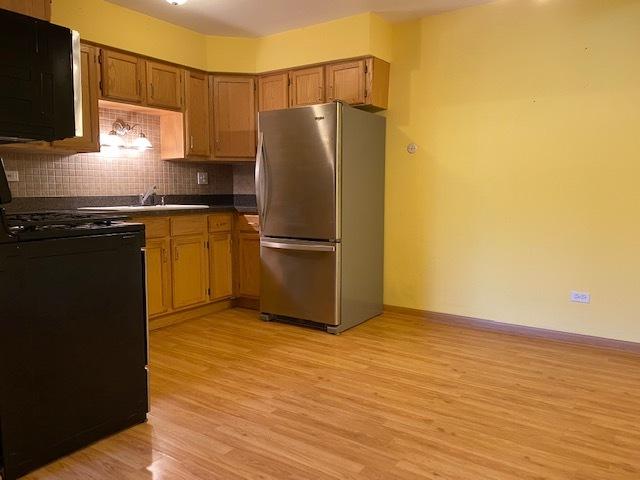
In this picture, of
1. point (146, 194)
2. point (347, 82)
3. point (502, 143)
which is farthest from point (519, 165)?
point (146, 194)

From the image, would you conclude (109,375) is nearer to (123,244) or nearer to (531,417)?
(123,244)

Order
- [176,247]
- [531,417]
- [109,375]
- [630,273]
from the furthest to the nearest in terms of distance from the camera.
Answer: [176,247] < [630,273] < [531,417] < [109,375]

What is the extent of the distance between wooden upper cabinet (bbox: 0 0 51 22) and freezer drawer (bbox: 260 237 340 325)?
6.96 ft

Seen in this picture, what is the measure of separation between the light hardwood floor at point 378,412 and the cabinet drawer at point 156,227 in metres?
0.80

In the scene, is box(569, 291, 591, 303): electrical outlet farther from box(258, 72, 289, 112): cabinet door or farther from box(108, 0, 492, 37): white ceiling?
box(258, 72, 289, 112): cabinet door

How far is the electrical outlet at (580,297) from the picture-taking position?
339 cm

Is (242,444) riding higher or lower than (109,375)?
lower

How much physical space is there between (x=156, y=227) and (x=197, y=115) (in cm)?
122

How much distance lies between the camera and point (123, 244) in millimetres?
2111

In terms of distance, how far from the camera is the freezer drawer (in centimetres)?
365

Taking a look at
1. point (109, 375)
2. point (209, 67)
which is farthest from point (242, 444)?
point (209, 67)

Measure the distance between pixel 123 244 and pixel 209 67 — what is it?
2.81 m

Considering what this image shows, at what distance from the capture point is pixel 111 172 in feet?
13.0

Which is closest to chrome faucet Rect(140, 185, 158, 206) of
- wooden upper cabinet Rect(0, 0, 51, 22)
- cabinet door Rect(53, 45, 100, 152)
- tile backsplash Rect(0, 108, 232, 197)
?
tile backsplash Rect(0, 108, 232, 197)
